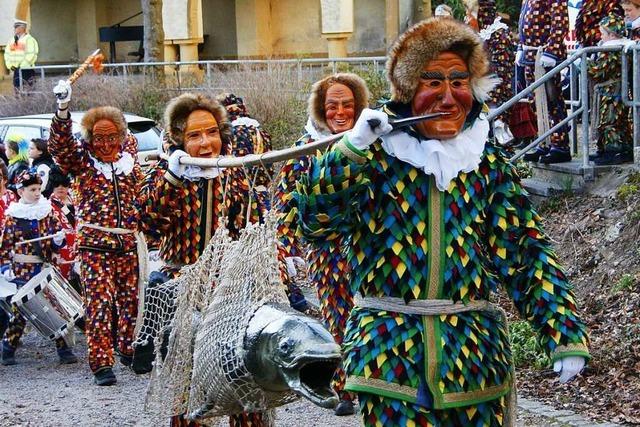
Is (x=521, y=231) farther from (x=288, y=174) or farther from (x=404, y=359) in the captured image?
(x=288, y=174)

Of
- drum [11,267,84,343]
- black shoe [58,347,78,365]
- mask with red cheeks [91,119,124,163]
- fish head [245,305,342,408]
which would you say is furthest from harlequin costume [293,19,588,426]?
black shoe [58,347,78,365]

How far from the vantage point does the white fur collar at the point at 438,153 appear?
15.2 feet

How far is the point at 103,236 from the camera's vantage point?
9016 mm

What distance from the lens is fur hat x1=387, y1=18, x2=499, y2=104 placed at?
4.76 metres

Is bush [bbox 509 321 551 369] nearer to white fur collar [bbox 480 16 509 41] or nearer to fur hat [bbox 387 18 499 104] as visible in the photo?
fur hat [bbox 387 18 499 104]

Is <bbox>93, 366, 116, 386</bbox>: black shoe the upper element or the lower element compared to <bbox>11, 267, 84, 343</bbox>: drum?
lower

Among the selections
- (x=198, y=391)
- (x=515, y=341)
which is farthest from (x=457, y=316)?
(x=515, y=341)

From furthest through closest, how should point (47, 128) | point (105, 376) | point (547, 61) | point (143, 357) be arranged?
point (47, 128), point (547, 61), point (105, 376), point (143, 357)

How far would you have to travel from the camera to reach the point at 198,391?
5238 millimetres

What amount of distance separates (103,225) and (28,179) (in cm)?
132

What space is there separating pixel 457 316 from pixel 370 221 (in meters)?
0.48

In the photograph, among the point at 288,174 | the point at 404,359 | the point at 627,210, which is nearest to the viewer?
the point at 404,359

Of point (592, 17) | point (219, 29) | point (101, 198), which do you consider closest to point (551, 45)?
point (592, 17)

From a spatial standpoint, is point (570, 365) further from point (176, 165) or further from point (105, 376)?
point (105, 376)
